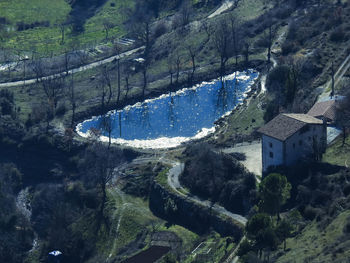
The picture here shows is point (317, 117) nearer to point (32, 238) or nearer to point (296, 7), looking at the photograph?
point (32, 238)

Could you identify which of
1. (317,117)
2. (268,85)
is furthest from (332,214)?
(268,85)

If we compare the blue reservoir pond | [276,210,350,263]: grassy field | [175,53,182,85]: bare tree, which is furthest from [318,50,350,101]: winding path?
[276,210,350,263]: grassy field

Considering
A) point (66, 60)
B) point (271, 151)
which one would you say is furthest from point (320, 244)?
point (66, 60)

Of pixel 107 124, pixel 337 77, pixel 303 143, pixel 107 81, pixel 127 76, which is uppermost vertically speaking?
pixel 303 143

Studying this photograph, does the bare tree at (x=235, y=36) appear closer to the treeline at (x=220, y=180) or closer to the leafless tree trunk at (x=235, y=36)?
the leafless tree trunk at (x=235, y=36)

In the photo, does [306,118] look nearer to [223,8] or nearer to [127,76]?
[127,76]

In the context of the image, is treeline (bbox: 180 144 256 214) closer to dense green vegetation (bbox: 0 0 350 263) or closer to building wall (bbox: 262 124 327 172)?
dense green vegetation (bbox: 0 0 350 263)
